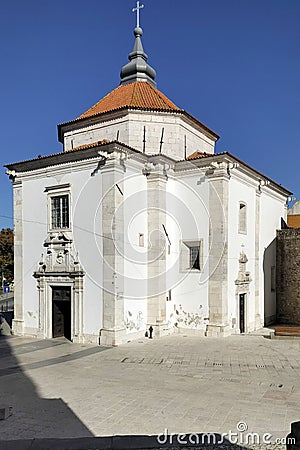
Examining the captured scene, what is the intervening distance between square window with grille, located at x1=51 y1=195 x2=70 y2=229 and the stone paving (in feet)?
15.8

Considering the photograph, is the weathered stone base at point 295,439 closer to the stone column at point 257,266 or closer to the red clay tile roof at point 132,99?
the red clay tile roof at point 132,99

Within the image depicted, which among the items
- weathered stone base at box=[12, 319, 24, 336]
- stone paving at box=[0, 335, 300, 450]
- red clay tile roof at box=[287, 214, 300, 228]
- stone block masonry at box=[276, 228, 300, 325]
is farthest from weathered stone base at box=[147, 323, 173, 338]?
red clay tile roof at box=[287, 214, 300, 228]

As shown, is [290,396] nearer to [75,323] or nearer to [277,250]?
[75,323]

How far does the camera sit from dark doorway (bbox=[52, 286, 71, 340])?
16297 mm

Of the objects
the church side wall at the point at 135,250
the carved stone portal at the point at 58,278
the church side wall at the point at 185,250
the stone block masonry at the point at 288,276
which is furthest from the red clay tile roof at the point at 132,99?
the stone block masonry at the point at 288,276

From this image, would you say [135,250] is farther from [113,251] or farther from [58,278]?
[58,278]

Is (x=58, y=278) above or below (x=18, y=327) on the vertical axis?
above

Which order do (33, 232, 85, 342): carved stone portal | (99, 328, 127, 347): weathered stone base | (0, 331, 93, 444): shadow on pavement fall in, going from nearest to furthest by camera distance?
(0, 331, 93, 444): shadow on pavement, (99, 328, 127, 347): weathered stone base, (33, 232, 85, 342): carved stone portal

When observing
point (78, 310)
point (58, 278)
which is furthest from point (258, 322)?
point (58, 278)

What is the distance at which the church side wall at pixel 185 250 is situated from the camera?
→ 641 inches

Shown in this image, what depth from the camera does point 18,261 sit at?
17875 mm

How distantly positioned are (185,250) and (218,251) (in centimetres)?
161

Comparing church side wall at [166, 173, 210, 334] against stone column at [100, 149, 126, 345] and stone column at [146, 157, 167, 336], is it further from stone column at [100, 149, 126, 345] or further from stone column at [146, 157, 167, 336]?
stone column at [100, 149, 126, 345]

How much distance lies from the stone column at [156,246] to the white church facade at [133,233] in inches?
1.7
